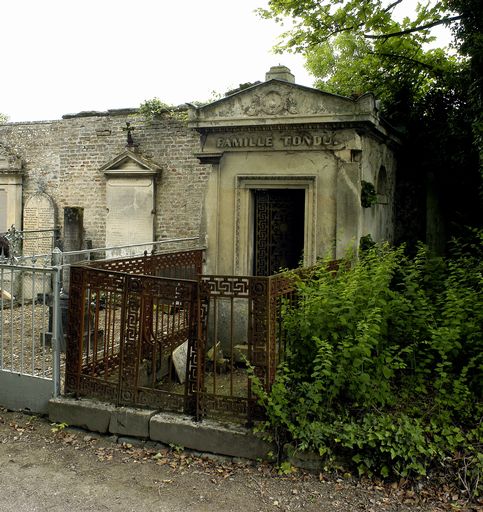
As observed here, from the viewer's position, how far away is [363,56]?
1133cm

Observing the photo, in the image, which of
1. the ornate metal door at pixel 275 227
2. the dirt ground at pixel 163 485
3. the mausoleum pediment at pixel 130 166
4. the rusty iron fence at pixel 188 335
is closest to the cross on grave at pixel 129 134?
the mausoleum pediment at pixel 130 166

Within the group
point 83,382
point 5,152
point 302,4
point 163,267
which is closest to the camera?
point 83,382

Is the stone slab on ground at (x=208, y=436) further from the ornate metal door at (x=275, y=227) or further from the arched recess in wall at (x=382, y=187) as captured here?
the arched recess in wall at (x=382, y=187)

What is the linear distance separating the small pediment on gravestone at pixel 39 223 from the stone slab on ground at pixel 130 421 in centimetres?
1075

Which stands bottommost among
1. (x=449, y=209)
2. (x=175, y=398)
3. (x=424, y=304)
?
(x=175, y=398)

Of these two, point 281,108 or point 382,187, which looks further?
point 382,187

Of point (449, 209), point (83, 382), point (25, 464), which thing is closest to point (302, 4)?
point (449, 209)

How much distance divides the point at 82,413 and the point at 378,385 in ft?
9.10

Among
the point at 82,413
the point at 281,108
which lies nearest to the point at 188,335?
the point at 82,413

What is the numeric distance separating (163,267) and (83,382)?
95.6 inches

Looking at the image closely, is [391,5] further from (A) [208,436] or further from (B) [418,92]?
(A) [208,436]

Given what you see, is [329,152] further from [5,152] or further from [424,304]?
[5,152]

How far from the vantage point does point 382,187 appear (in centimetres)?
918

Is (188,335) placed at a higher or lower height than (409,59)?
lower
